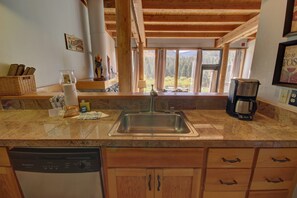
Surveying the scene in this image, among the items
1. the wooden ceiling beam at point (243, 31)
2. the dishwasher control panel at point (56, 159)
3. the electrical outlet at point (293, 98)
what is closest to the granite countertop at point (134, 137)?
the dishwasher control panel at point (56, 159)

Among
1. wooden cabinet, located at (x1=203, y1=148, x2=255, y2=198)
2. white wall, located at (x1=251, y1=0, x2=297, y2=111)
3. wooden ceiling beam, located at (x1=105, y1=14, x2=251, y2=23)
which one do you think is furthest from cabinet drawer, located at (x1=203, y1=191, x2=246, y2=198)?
wooden ceiling beam, located at (x1=105, y1=14, x2=251, y2=23)

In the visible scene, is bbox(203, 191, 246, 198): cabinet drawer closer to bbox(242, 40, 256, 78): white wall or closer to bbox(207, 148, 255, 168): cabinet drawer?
bbox(207, 148, 255, 168): cabinet drawer

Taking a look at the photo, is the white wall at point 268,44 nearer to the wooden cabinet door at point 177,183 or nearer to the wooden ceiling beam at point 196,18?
the wooden cabinet door at point 177,183

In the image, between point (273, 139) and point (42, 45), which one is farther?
point (42, 45)

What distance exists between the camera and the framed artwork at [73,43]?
239 cm

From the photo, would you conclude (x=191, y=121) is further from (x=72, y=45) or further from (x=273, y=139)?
(x=72, y=45)

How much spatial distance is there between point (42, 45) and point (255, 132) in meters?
2.41

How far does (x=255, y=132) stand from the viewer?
878 mm

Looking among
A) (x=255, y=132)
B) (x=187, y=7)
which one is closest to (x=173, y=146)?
(x=255, y=132)

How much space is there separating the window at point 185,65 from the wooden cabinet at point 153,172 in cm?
508

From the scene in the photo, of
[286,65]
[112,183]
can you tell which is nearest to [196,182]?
[112,183]

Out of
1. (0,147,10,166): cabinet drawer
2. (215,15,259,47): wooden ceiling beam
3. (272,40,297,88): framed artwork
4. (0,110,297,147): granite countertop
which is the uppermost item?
(215,15,259,47): wooden ceiling beam

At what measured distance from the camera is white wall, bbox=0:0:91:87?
1419 millimetres

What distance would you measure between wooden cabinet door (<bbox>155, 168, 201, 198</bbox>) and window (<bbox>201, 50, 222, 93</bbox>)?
18.0 feet
